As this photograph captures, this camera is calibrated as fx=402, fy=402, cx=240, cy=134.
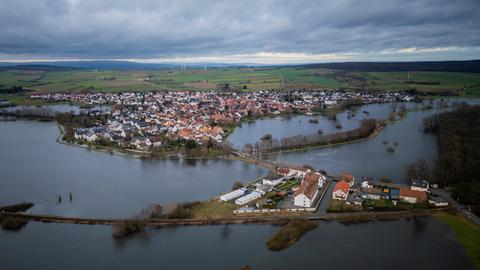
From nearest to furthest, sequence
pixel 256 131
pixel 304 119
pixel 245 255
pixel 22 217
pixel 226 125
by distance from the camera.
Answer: pixel 245 255 < pixel 22 217 < pixel 256 131 < pixel 226 125 < pixel 304 119

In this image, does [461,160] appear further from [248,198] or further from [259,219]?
[259,219]

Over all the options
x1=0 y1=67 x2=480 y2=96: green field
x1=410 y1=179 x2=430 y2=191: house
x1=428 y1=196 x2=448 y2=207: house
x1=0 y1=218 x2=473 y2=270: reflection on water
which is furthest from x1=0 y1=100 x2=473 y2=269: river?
x1=0 y1=67 x2=480 y2=96: green field

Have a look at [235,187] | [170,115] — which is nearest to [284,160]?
[235,187]

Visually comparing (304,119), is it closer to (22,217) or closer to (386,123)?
(386,123)

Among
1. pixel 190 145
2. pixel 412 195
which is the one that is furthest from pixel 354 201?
pixel 190 145

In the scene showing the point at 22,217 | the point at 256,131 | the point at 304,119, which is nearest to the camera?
the point at 22,217

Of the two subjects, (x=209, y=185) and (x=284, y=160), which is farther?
(x=284, y=160)
